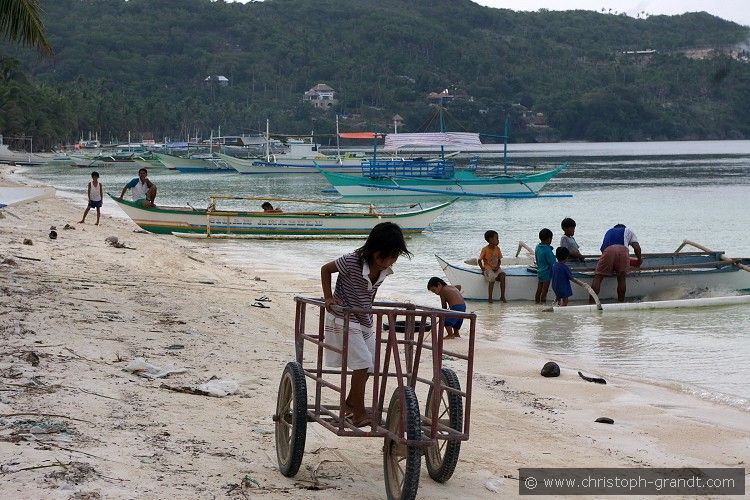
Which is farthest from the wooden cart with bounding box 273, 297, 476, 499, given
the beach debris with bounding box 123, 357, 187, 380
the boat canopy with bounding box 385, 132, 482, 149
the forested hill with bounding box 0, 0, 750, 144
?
the forested hill with bounding box 0, 0, 750, 144

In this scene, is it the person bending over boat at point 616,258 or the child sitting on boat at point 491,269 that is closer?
Result: the person bending over boat at point 616,258

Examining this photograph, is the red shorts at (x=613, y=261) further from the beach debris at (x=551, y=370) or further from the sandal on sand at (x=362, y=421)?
the sandal on sand at (x=362, y=421)

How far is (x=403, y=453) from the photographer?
4.81m

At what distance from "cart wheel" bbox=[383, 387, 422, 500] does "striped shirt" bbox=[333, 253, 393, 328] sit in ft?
1.70

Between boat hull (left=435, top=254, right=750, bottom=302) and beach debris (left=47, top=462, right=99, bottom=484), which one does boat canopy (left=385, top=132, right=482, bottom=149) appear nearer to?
boat hull (left=435, top=254, right=750, bottom=302)

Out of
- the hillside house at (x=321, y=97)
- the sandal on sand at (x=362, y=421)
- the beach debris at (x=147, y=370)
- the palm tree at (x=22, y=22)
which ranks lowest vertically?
the beach debris at (x=147, y=370)

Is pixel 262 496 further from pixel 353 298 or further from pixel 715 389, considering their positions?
pixel 715 389

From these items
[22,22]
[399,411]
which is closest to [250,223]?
[22,22]

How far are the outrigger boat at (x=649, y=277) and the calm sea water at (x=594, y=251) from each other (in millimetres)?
371

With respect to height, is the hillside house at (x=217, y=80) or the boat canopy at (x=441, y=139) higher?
the hillside house at (x=217, y=80)

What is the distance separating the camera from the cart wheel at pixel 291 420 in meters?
5.07

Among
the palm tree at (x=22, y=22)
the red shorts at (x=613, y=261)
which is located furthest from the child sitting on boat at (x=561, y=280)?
the palm tree at (x=22, y=22)

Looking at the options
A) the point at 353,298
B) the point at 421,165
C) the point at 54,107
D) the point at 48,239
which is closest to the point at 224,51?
the point at 54,107

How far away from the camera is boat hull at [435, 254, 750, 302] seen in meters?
14.8
